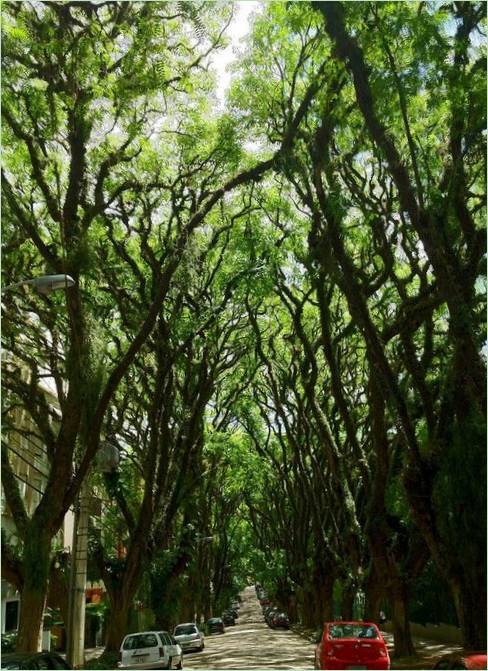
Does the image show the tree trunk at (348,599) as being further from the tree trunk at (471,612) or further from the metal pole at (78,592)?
the tree trunk at (471,612)

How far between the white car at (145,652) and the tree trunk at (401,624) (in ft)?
20.6

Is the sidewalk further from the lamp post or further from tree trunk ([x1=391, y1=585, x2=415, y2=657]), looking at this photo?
the lamp post

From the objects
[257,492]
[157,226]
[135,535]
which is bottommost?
[135,535]

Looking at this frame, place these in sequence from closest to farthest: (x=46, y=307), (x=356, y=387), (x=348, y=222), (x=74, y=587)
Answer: (x=74, y=587) < (x=348, y=222) < (x=46, y=307) < (x=356, y=387)

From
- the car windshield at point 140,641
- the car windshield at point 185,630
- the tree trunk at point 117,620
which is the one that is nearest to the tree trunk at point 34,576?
the tree trunk at point 117,620

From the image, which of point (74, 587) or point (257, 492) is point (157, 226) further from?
point (257, 492)

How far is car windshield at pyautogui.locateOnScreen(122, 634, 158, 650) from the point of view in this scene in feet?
66.3

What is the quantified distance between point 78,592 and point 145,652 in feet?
22.6

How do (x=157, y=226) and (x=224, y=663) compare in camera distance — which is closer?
(x=157, y=226)

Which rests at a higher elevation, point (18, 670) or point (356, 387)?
point (356, 387)

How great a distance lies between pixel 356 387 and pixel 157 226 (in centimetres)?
900

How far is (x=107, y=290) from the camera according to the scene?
18.0m

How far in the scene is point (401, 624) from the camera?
20.2m

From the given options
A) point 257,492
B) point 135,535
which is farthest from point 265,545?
point 135,535
